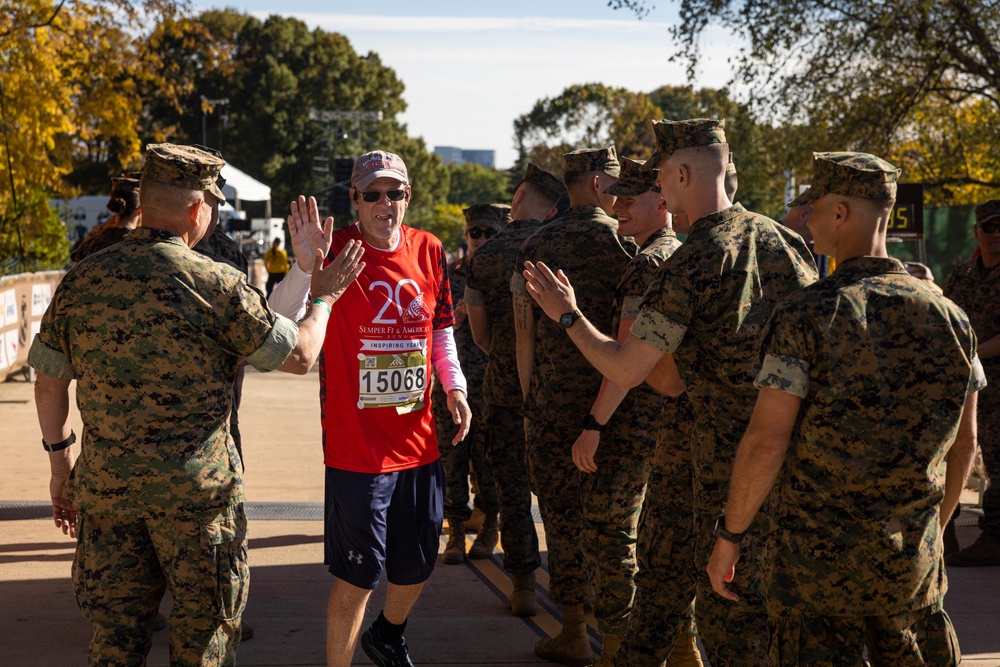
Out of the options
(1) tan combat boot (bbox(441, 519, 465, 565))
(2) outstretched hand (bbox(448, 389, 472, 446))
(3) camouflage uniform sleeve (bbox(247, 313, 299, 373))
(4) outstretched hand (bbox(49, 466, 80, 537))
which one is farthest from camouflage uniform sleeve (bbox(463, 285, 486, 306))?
(4) outstretched hand (bbox(49, 466, 80, 537))

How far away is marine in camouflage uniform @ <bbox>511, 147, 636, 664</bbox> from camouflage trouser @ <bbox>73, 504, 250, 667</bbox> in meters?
2.05

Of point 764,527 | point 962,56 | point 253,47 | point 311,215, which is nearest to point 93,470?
point 311,215

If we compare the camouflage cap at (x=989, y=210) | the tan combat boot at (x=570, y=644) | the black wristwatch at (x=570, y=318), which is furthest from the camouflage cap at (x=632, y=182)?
the camouflage cap at (x=989, y=210)

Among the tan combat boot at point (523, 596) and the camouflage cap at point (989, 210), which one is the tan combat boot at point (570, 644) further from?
the camouflage cap at point (989, 210)

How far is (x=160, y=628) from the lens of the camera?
5578 mm

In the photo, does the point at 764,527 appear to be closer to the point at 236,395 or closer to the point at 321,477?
the point at 236,395

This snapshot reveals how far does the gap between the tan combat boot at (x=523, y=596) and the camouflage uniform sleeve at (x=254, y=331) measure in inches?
109

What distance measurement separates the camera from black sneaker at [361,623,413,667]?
4734mm

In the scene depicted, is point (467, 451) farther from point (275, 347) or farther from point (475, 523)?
point (275, 347)

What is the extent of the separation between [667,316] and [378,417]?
138 centimetres

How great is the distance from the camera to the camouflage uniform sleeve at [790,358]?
304 cm

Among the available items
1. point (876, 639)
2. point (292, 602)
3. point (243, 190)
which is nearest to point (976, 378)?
point (876, 639)

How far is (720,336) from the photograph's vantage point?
12.4 ft

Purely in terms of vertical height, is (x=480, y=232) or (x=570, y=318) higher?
(x=480, y=232)
